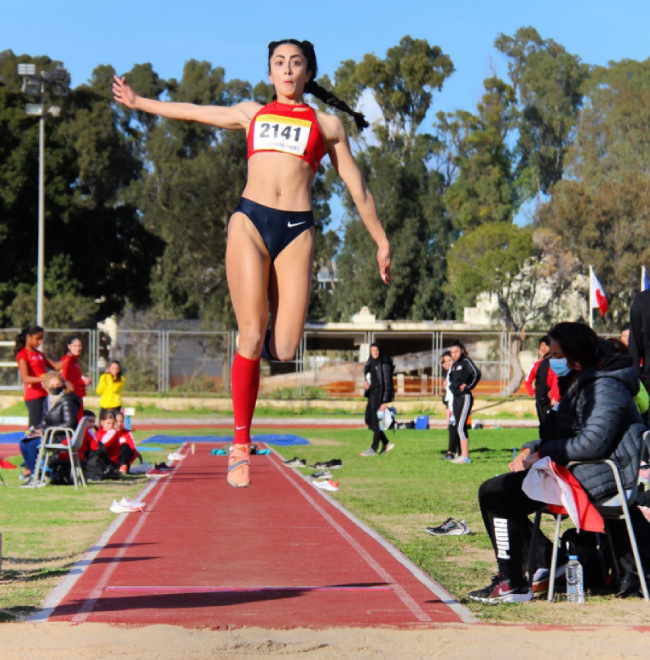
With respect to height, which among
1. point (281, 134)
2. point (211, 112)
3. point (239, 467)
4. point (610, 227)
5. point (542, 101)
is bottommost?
point (239, 467)

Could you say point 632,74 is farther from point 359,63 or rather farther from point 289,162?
point 289,162

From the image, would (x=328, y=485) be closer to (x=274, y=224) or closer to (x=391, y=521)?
(x=391, y=521)

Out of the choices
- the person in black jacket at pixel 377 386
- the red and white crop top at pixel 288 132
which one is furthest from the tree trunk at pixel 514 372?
the red and white crop top at pixel 288 132

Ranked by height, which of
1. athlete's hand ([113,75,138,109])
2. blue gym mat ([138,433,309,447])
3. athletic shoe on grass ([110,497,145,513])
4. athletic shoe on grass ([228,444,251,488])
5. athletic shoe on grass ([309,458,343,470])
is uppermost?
athlete's hand ([113,75,138,109])

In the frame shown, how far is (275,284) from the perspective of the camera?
5.30 meters

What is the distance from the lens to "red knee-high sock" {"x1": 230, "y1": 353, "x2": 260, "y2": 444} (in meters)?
5.41

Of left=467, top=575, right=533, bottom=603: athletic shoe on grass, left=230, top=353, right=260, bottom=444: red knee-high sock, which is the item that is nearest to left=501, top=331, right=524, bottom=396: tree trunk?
left=467, top=575, right=533, bottom=603: athletic shoe on grass

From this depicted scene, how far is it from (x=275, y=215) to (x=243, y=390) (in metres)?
0.89

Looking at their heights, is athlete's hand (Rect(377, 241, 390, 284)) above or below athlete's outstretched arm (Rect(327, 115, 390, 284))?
below

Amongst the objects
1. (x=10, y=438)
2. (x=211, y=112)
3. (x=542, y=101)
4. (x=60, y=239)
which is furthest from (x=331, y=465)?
(x=542, y=101)

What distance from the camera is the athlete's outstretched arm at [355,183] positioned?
549cm

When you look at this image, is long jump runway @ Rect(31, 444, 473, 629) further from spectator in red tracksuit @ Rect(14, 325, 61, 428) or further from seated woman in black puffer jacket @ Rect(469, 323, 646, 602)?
spectator in red tracksuit @ Rect(14, 325, 61, 428)

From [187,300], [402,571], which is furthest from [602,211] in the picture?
[402,571]

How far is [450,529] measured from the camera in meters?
9.78
